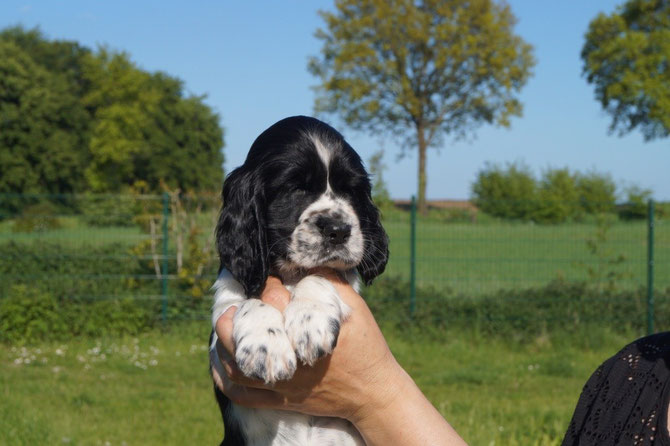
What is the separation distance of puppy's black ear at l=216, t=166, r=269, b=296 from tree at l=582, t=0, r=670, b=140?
40554mm

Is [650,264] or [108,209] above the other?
[108,209]

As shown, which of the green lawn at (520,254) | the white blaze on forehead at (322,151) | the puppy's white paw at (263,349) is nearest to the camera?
the puppy's white paw at (263,349)

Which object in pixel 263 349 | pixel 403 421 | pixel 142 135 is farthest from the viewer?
pixel 142 135

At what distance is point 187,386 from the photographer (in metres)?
7.80

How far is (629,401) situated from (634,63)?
43.0m

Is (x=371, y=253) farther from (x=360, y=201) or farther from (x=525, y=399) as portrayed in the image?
(x=525, y=399)

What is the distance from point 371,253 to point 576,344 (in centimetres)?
768

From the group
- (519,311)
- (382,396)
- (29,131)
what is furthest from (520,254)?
(29,131)

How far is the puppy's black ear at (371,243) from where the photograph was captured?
113 inches

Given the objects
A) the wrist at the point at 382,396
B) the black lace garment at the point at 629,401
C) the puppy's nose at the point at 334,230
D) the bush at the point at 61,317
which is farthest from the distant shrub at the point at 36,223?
Answer: the black lace garment at the point at 629,401

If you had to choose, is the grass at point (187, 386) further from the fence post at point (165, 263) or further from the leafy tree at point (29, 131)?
the leafy tree at point (29, 131)

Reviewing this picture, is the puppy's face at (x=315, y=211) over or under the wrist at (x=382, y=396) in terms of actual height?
over

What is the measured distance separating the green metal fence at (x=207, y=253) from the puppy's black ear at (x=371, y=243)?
24.6 ft

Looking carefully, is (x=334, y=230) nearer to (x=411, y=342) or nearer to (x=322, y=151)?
(x=322, y=151)
